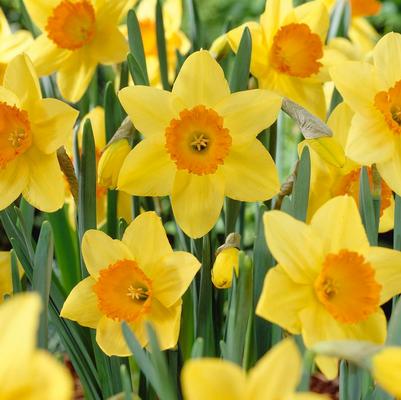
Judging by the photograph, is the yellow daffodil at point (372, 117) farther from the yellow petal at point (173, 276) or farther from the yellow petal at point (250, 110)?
the yellow petal at point (173, 276)

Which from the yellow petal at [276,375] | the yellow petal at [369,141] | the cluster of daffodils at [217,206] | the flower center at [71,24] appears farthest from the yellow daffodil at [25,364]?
the flower center at [71,24]

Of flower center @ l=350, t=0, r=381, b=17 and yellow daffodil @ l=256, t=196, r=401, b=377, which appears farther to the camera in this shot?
flower center @ l=350, t=0, r=381, b=17

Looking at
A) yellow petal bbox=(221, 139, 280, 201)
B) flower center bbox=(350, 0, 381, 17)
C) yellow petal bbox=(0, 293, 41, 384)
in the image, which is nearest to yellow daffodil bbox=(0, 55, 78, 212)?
yellow petal bbox=(221, 139, 280, 201)

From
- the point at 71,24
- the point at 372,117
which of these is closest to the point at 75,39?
the point at 71,24

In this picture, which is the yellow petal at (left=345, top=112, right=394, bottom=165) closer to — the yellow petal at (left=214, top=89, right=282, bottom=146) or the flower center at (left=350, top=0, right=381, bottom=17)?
the yellow petal at (left=214, top=89, right=282, bottom=146)

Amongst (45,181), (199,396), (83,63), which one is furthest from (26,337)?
(83,63)

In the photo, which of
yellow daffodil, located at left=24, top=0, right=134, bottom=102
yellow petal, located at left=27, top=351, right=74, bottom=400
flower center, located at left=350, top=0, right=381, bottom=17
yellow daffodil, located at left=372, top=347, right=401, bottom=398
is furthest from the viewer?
flower center, located at left=350, top=0, right=381, bottom=17
